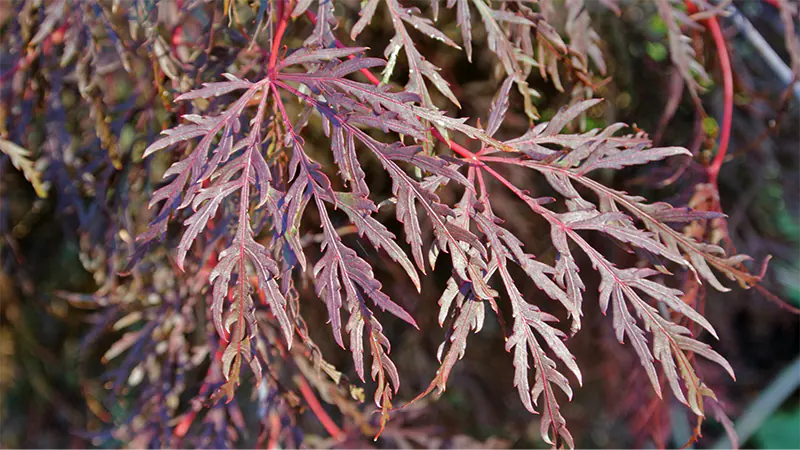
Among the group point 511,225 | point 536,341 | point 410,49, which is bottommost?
point 511,225

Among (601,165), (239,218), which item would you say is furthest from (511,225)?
(239,218)

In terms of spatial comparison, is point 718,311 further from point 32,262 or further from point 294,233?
point 32,262

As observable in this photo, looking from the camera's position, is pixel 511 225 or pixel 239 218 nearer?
pixel 239 218

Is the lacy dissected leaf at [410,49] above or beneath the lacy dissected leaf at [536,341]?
above

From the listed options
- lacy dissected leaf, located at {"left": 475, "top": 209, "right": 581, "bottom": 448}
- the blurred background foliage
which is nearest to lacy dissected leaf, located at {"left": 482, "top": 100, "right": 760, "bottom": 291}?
lacy dissected leaf, located at {"left": 475, "top": 209, "right": 581, "bottom": 448}

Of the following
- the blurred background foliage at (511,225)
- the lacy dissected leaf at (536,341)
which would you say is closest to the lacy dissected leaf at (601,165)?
the lacy dissected leaf at (536,341)

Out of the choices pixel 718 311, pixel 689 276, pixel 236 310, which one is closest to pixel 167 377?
pixel 236 310

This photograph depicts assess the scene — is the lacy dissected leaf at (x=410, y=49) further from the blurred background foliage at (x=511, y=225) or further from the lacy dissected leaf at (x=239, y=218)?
the blurred background foliage at (x=511, y=225)

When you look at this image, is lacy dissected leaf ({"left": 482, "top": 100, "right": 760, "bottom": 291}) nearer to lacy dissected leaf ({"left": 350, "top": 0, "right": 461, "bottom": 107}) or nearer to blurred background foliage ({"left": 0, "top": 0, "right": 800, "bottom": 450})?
lacy dissected leaf ({"left": 350, "top": 0, "right": 461, "bottom": 107})

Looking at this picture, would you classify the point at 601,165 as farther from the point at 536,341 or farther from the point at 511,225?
the point at 511,225
